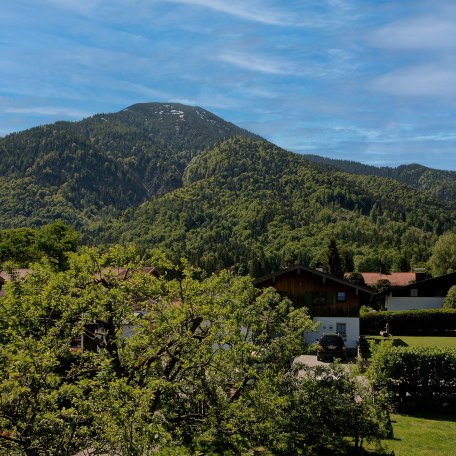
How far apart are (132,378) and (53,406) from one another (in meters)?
2.55

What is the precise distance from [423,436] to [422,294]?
127 ft

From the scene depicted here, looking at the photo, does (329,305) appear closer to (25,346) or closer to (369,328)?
(369,328)

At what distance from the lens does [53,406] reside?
9.21m

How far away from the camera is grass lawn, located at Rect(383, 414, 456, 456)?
15430mm

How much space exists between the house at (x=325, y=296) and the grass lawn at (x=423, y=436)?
58.9ft

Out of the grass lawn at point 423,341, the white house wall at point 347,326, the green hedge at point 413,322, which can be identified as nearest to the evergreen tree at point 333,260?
the green hedge at point 413,322

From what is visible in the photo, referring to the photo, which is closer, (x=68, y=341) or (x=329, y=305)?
(x=68, y=341)

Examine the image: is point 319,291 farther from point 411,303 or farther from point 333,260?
point 333,260

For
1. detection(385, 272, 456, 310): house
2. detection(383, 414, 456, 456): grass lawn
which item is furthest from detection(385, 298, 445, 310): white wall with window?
detection(383, 414, 456, 456): grass lawn

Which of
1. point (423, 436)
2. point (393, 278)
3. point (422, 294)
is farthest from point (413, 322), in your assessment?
point (393, 278)

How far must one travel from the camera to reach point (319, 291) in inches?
1522

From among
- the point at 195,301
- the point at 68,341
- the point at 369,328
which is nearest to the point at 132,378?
the point at 68,341

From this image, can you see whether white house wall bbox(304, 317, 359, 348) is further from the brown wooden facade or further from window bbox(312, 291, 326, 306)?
window bbox(312, 291, 326, 306)

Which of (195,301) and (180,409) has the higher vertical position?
(195,301)
